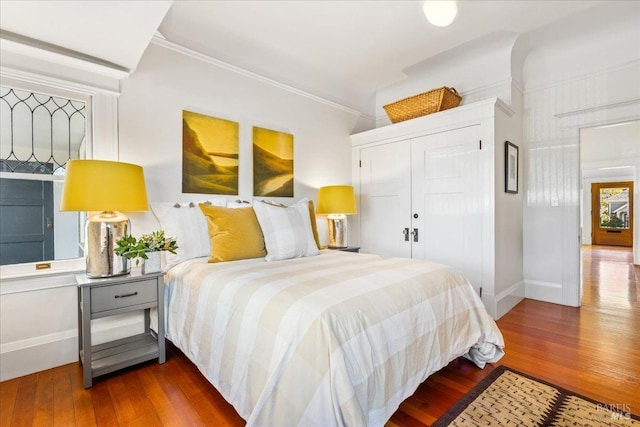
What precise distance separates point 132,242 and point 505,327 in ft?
10.2

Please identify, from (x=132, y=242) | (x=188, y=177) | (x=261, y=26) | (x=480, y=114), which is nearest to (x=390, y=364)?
(x=132, y=242)

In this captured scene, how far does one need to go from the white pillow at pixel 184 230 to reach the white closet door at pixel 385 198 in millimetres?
2229

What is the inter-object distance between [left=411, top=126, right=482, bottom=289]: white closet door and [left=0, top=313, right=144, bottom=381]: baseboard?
114 inches

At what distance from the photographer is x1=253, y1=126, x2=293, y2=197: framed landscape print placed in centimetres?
307

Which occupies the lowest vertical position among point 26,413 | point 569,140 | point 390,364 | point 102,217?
point 26,413

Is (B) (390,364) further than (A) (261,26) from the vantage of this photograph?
No

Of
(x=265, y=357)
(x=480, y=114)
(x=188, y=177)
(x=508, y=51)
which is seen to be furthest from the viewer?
(x=508, y=51)

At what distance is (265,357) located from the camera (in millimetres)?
1249

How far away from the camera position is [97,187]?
1.79 metres

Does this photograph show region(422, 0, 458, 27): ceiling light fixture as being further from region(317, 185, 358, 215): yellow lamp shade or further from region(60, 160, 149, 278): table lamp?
region(60, 160, 149, 278): table lamp

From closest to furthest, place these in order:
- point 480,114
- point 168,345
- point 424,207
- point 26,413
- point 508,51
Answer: point 26,413
point 168,345
point 480,114
point 508,51
point 424,207

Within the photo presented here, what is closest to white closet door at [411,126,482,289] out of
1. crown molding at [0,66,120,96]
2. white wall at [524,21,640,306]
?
white wall at [524,21,640,306]

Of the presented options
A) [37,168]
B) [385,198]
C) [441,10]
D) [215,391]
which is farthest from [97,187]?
[385,198]

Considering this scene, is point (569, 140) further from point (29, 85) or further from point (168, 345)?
point (29, 85)
